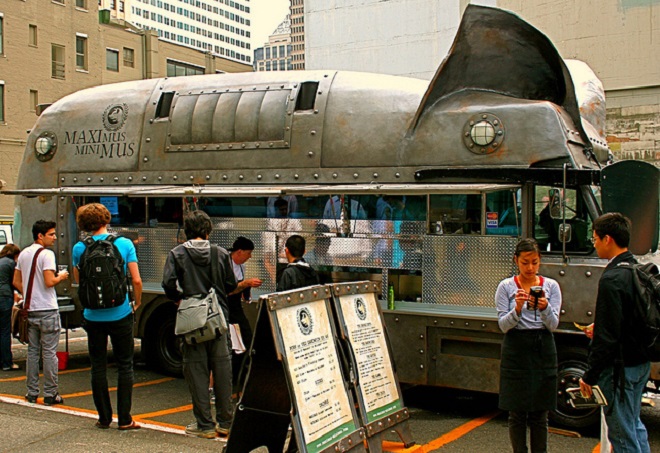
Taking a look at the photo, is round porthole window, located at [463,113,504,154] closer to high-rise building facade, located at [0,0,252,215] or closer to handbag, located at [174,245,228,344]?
handbag, located at [174,245,228,344]

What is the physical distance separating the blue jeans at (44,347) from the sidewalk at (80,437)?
0.49m

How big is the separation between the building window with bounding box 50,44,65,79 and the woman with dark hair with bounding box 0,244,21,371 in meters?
30.3

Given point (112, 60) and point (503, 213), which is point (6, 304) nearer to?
point (503, 213)

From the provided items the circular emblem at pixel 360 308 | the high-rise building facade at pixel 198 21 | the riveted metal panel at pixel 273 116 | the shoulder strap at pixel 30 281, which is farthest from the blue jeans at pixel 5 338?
the high-rise building facade at pixel 198 21

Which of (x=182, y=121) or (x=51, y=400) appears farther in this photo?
(x=182, y=121)

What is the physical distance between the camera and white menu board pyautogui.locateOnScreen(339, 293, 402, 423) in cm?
559

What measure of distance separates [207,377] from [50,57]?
3408 centimetres

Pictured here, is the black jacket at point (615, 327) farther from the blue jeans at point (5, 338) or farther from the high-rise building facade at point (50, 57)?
the high-rise building facade at point (50, 57)

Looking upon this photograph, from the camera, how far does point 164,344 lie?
9383 millimetres

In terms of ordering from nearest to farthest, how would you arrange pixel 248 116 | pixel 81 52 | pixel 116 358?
1. pixel 116 358
2. pixel 248 116
3. pixel 81 52

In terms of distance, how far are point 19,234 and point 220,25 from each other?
17755 centimetres

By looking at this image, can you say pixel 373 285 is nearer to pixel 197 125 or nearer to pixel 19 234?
pixel 197 125

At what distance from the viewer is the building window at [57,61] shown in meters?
Result: 37.7

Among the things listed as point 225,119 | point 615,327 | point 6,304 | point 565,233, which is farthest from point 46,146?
point 615,327
